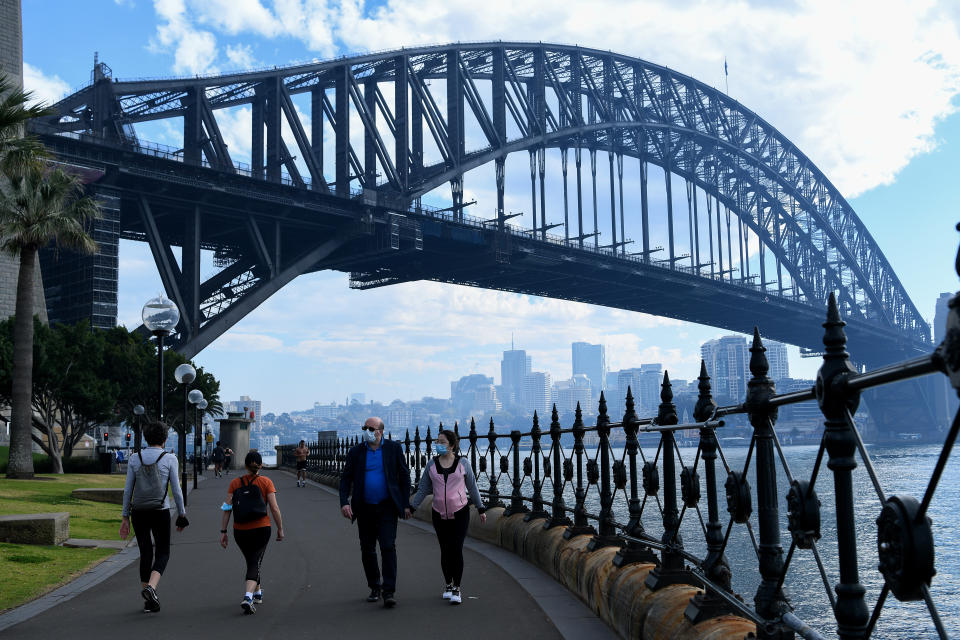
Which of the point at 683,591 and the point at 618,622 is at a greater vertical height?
the point at 683,591

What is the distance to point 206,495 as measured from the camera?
1092 inches

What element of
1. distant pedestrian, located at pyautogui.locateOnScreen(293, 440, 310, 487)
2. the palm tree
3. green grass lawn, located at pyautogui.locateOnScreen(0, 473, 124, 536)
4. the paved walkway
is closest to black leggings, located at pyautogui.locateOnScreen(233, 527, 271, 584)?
the paved walkway

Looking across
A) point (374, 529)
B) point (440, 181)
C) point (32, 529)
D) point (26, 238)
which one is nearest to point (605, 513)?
point (374, 529)

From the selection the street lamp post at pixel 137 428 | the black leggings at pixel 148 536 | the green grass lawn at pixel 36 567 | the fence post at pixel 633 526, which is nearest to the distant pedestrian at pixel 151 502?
the black leggings at pixel 148 536

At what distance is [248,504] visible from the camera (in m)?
8.73

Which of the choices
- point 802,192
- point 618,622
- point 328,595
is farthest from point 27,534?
point 802,192

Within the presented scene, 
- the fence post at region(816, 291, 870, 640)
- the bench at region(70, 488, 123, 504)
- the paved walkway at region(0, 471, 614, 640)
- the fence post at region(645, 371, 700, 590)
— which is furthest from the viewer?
the bench at region(70, 488, 123, 504)

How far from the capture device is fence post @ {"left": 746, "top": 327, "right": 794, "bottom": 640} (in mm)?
4195

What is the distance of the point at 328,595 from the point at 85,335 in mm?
38095

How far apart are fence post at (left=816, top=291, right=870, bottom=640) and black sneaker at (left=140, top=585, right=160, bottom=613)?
22.0 ft

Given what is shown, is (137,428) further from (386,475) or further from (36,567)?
(386,475)

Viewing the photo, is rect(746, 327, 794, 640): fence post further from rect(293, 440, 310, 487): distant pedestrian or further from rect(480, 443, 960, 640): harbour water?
rect(293, 440, 310, 487): distant pedestrian

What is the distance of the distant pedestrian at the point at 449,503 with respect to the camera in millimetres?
8789

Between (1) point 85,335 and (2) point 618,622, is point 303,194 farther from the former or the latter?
(2) point 618,622
